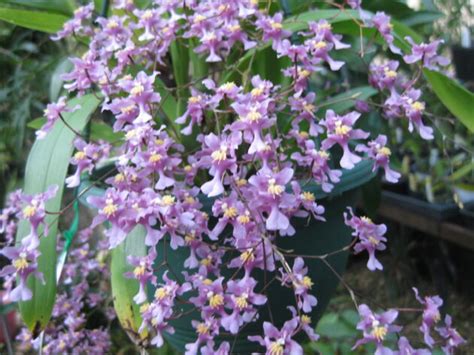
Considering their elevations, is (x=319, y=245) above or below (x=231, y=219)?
below

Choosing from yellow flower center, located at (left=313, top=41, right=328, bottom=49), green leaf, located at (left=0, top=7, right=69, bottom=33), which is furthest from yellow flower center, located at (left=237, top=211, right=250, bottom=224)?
green leaf, located at (left=0, top=7, right=69, bottom=33)

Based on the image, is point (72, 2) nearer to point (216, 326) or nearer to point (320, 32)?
point (320, 32)

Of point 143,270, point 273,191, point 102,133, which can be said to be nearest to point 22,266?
Answer: point 143,270

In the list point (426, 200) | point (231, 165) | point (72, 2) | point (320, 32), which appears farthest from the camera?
point (426, 200)

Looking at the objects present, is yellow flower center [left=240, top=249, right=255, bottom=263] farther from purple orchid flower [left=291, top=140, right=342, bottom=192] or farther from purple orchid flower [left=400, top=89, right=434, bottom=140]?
purple orchid flower [left=400, top=89, right=434, bottom=140]

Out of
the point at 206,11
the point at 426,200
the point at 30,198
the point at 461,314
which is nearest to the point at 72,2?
the point at 206,11

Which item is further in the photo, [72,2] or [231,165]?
[72,2]

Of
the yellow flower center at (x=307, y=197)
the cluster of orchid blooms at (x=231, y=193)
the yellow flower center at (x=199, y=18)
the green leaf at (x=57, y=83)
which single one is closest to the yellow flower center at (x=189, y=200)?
the cluster of orchid blooms at (x=231, y=193)
